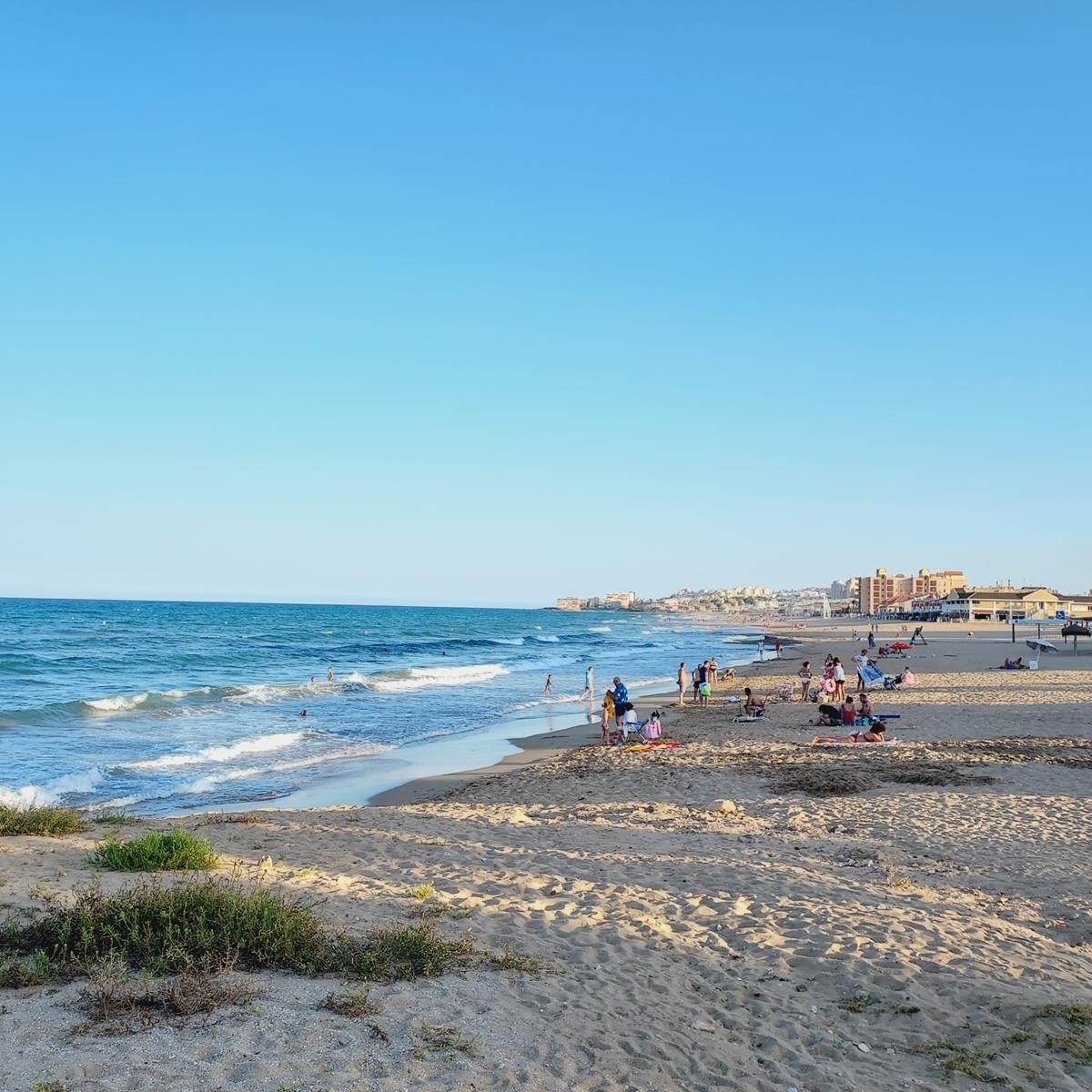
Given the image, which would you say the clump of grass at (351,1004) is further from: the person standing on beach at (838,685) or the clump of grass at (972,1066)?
the person standing on beach at (838,685)

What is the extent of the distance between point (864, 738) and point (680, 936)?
1231cm

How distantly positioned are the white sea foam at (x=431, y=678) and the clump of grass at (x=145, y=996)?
29.3 metres

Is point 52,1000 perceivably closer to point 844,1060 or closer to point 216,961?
point 216,961

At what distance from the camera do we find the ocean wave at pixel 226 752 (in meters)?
18.0

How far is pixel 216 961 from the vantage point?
211 inches

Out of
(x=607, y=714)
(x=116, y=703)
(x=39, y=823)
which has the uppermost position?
(x=39, y=823)

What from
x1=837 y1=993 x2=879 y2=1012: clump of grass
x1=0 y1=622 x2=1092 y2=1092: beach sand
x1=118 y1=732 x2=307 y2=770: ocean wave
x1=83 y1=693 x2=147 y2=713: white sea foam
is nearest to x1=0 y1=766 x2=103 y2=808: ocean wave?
x1=118 y1=732 x2=307 y2=770: ocean wave

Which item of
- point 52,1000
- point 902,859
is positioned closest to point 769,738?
point 902,859

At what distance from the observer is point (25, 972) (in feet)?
16.7

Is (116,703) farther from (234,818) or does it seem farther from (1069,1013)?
(1069,1013)

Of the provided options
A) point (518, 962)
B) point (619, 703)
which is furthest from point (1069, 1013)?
point (619, 703)

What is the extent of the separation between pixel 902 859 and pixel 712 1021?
457 centimetres

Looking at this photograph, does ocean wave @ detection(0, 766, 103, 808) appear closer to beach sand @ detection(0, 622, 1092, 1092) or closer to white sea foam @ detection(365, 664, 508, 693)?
beach sand @ detection(0, 622, 1092, 1092)

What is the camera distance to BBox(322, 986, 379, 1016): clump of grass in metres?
4.88
